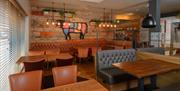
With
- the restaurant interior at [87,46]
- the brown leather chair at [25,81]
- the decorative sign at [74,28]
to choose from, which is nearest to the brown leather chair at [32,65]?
the restaurant interior at [87,46]

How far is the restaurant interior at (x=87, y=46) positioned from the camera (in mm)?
2037

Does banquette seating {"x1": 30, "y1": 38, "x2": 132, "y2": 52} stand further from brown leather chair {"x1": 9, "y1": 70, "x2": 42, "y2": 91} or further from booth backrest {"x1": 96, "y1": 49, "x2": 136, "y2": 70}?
brown leather chair {"x1": 9, "y1": 70, "x2": 42, "y2": 91}

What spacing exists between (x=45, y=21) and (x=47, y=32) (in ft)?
1.80

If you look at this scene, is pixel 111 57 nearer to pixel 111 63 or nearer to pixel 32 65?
pixel 111 63

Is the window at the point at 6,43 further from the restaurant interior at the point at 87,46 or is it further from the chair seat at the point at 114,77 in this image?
the chair seat at the point at 114,77

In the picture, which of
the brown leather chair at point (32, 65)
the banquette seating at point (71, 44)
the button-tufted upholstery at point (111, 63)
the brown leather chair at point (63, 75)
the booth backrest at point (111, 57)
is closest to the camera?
the brown leather chair at point (63, 75)

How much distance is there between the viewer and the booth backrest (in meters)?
3.39

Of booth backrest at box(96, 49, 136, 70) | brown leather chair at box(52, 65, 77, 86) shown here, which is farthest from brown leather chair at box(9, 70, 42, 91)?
booth backrest at box(96, 49, 136, 70)

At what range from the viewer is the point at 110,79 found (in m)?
2.90

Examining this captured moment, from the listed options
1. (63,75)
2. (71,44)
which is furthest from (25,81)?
(71,44)

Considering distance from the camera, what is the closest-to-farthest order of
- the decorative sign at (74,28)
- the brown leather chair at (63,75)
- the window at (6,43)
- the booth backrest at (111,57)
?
Answer: the brown leather chair at (63,75) < the window at (6,43) < the booth backrest at (111,57) < the decorative sign at (74,28)

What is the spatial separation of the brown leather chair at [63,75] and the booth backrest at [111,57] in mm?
1461

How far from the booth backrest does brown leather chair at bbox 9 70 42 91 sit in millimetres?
1880

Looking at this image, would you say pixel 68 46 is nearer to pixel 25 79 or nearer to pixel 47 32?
pixel 47 32
